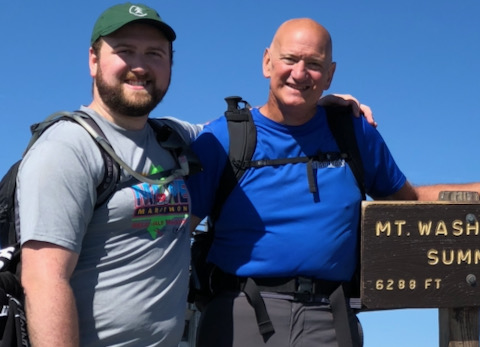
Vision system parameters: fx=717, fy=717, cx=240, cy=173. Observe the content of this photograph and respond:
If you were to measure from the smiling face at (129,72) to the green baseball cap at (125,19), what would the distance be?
58 mm

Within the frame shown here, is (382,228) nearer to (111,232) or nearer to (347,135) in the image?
(347,135)

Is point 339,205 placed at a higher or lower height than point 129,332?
higher

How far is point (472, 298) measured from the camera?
5.46m

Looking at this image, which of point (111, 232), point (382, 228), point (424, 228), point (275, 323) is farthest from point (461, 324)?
point (111, 232)

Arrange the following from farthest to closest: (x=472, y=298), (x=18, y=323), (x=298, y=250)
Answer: (x=472, y=298) → (x=298, y=250) → (x=18, y=323)

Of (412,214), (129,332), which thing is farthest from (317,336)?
(129,332)

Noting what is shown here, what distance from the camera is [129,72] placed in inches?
179

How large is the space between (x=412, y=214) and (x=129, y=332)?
2.33 meters

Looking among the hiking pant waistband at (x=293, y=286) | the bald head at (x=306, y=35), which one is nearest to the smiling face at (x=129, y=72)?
the bald head at (x=306, y=35)

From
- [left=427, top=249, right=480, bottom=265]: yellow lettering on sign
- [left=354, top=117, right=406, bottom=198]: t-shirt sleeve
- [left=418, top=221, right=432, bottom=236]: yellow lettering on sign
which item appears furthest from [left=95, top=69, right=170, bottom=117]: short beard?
[left=427, top=249, right=480, bottom=265]: yellow lettering on sign

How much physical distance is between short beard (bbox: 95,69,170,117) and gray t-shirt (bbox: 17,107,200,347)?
4.6 inches

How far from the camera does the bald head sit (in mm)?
5387

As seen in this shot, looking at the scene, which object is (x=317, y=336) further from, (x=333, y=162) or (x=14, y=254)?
(x=14, y=254)

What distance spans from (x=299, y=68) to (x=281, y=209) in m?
1.06
